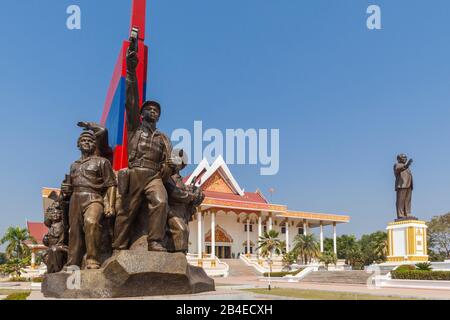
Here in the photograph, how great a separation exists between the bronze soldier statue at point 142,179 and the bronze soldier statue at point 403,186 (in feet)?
52.5

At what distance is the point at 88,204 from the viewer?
215 inches

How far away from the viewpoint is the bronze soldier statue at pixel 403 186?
19.1 metres

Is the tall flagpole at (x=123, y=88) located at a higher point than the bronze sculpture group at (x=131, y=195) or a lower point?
higher

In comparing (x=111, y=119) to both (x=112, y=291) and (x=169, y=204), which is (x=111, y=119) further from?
(x=112, y=291)

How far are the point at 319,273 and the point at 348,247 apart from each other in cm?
2063

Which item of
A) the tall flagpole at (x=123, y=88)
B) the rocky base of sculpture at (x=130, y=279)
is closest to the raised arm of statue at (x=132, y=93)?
the rocky base of sculpture at (x=130, y=279)

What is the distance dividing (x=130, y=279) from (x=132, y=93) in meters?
2.28

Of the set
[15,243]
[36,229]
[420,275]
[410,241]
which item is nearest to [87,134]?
[420,275]

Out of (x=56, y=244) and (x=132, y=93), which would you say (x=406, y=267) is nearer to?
Result: (x=56, y=244)

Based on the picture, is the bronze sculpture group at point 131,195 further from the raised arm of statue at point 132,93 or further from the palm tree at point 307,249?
the palm tree at point 307,249

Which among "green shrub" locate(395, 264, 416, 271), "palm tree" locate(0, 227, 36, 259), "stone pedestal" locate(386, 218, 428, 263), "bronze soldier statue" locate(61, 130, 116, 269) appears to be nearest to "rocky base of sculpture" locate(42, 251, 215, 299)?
"bronze soldier statue" locate(61, 130, 116, 269)

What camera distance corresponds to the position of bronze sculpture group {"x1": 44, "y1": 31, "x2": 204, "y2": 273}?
528cm

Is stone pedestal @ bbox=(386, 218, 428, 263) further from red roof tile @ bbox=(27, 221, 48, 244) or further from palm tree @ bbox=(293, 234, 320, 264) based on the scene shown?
red roof tile @ bbox=(27, 221, 48, 244)
